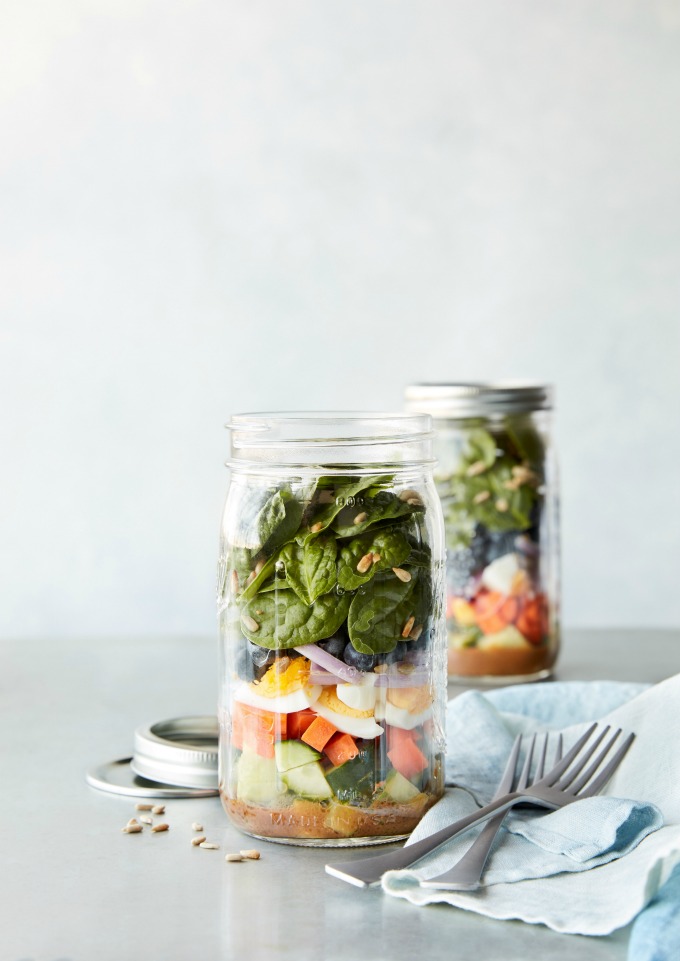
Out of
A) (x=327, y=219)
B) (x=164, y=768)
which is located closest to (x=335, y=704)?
(x=164, y=768)

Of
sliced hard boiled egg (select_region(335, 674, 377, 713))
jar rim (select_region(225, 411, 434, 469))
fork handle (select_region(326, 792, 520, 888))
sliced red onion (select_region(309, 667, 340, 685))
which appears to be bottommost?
fork handle (select_region(326, 792, 520, 888))

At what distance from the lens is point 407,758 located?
2.91 ft

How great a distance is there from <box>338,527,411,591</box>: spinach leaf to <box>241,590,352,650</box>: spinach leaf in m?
0.01

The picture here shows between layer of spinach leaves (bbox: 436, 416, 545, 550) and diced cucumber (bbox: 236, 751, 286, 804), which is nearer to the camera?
diced cucumber (bbox: 236, 751, 286, 804)

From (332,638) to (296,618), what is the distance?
3cm

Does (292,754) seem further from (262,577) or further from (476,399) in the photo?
(476,399)

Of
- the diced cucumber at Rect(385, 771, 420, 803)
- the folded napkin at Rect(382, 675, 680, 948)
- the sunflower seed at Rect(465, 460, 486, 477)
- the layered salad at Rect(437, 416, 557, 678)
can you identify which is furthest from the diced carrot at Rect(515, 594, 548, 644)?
the diced cucumber at Rect(385, 771, 420, 803)

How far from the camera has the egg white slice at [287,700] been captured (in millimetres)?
865

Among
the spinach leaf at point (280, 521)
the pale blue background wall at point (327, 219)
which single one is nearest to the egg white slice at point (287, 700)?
the spinach leaf at point (280, 521)

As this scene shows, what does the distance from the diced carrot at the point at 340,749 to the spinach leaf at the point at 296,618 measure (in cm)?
7

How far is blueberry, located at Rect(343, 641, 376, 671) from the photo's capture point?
0.86 meters

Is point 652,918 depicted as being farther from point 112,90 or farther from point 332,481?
point 112,90

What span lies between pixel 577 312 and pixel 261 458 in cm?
145

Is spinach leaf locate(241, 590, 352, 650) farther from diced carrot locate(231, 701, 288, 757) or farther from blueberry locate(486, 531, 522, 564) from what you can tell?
blueberry locate(486, 531, 522, 564)
